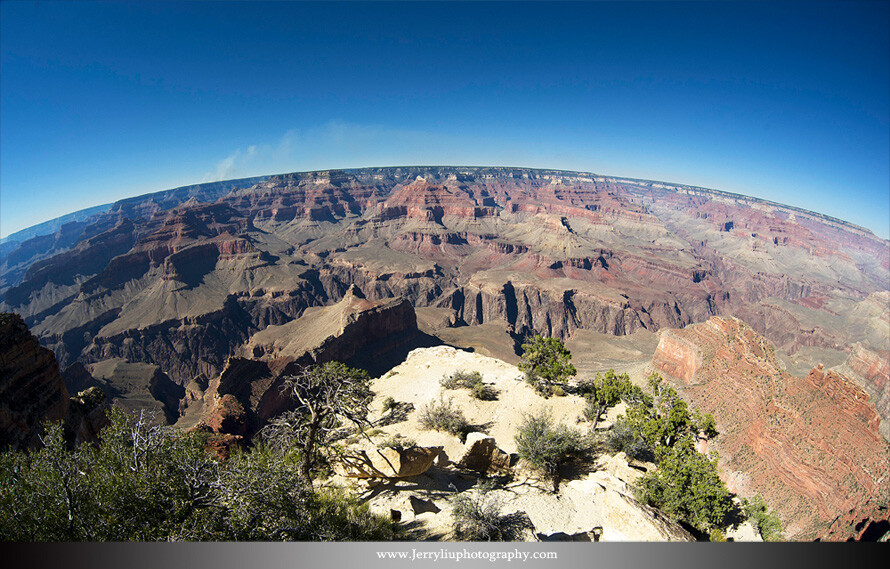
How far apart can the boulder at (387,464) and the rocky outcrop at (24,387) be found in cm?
1391

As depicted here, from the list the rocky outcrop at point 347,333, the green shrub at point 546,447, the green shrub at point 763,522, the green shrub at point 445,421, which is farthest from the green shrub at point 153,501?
the rocky outcrop at point 347,333

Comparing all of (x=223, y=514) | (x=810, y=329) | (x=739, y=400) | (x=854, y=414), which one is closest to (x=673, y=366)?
(x=739, y=400)

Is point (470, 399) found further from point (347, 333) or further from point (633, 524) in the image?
point (347, 333)

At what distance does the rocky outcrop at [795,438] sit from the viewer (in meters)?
15.7

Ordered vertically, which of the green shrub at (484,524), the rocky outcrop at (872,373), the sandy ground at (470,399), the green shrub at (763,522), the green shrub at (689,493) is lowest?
the rocky outcrop at (872,373)

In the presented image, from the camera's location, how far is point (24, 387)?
15.2m

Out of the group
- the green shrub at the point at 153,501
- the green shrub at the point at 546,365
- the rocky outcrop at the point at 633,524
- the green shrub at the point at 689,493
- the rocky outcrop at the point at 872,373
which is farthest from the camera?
the rocky outcrop at the point at 872,373

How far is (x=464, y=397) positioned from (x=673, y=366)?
21.3m

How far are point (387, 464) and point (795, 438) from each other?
21829 mm

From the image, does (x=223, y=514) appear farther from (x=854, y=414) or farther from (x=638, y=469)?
(x=854, y=414)

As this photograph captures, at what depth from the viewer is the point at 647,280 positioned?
146m

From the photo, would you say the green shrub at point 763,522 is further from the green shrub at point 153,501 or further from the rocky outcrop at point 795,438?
the green shrub at point 153,501

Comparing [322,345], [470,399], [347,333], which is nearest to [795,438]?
[470,399]

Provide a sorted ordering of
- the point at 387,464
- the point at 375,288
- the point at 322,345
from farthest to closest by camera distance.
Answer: the point at 375,288
the point at 322,345
the point at 387,464
